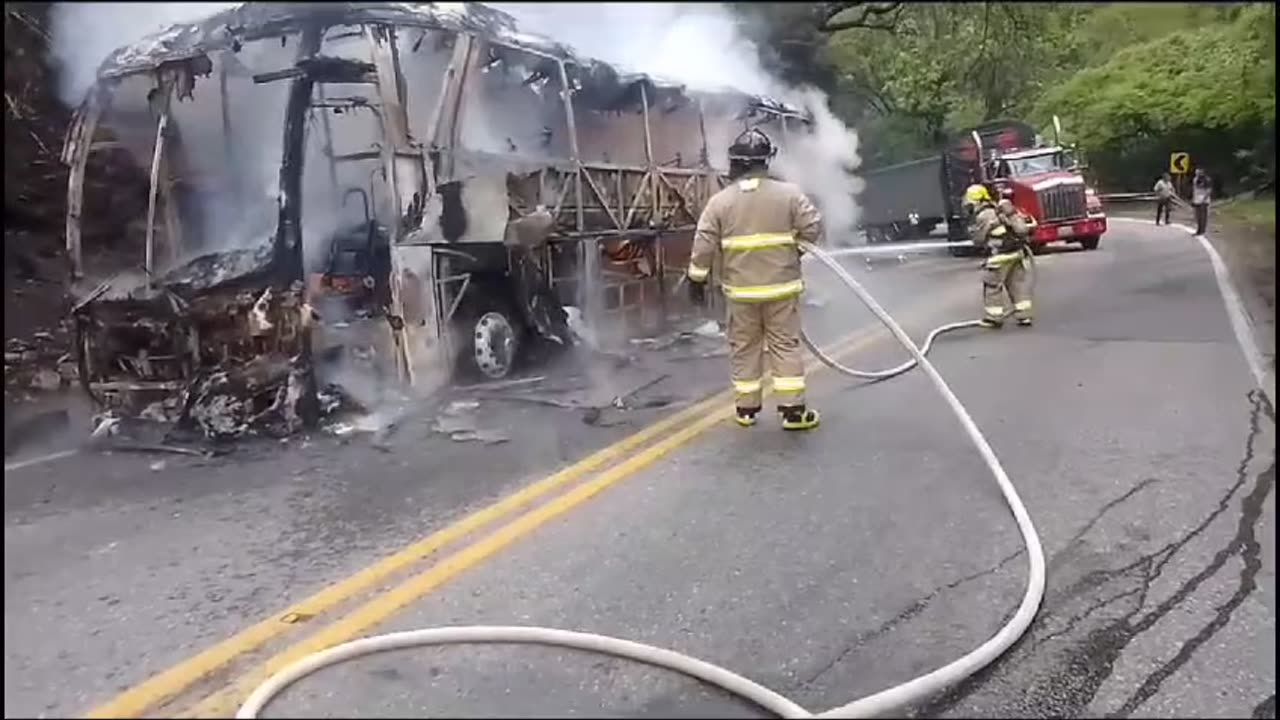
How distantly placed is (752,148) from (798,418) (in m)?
1.55

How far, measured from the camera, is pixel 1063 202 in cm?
231

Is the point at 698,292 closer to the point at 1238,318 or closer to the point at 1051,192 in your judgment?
the point at 1051,192

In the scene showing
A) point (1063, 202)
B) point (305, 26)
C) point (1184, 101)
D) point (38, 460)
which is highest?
point (305, 26)

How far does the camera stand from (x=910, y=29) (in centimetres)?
188

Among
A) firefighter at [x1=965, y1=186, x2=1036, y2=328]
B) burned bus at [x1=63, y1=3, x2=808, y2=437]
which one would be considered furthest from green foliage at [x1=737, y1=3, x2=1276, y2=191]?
burned bus at [x1=63, y1=3, x2=808, y2=437]

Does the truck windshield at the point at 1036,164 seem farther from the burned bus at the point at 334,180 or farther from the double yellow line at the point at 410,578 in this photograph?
the double yellow line at the point at 410,578

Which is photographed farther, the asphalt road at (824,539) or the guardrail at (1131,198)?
the guardrail at (1131,198)

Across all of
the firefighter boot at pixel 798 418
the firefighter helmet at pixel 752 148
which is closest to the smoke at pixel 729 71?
the firefighter helmet at pixel 752 148

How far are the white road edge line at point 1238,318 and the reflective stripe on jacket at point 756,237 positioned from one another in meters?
1.11

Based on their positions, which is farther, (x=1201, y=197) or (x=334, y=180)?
(x=1201, y=197)

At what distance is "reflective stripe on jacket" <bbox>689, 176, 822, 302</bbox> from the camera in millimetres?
3227

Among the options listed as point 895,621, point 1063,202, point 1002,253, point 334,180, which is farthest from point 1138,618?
point 334,180

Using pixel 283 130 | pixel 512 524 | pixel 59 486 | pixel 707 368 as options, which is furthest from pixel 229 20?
pixel 707 368

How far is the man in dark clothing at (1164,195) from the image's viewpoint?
206 centimetres
